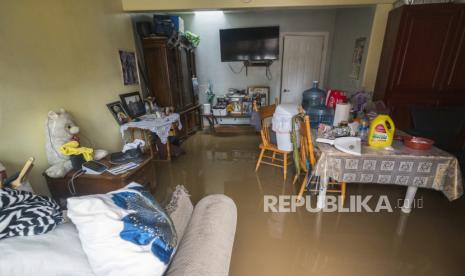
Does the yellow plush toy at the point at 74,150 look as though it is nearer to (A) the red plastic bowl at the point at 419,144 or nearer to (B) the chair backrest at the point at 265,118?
(B) the chair backrest at the point at 265,118

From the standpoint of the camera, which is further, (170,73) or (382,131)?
(170,73)

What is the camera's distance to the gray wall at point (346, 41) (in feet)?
10.1

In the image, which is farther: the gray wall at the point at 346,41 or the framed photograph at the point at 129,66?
the gray wall at the point at 346,41

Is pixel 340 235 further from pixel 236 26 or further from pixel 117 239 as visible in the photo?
pixel 236 26

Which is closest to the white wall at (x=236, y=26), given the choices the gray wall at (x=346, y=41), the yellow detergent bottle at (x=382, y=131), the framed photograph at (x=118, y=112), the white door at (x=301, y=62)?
the white door at (x=301, y=62)

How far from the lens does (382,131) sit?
5.69ft

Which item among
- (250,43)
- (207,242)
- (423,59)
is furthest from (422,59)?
(207,242)

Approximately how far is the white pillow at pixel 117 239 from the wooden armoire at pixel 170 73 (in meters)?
2.99

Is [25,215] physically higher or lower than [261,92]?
lower

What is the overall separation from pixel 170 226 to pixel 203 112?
12.7 feet

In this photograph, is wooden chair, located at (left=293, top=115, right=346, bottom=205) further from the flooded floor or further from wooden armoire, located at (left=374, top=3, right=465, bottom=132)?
wooden armoire, located at (left=374, top=3, right=465, bottom=132)

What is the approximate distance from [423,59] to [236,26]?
3147 mm

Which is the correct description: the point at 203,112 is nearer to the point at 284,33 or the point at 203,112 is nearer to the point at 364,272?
the point at 284,33

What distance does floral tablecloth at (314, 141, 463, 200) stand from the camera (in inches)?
63.7
